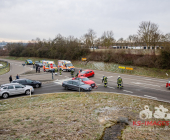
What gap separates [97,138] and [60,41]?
183 ft

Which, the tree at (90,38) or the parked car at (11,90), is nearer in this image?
the parked car at (11,90)

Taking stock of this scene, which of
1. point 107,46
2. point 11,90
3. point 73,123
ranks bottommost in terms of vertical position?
point 73,123

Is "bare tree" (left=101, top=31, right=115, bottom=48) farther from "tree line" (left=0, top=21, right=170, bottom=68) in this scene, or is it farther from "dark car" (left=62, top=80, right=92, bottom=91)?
"dark car" (left=62, top=80, right=92, bottom=91)

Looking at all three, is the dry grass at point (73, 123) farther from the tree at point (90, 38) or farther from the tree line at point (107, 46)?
the tree at point (90, 38)

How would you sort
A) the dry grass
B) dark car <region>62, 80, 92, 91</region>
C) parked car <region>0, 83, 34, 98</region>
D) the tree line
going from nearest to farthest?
1. the dry grass
2. parked car <region>0, 83, 34, 98</region>
3. dark car <region>62, 80, 92, 91</region>
4. the tree line

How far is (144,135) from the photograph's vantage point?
21.7ft

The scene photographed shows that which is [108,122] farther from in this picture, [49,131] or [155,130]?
[49,131]

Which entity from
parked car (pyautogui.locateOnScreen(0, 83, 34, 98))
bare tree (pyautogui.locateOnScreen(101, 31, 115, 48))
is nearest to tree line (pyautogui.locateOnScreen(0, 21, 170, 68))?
bare tree (pyautogui.locateOnScreen(101, 31, 115, 48))

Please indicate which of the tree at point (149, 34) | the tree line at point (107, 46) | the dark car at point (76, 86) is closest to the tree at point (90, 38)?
the tree line at point (107, 46)

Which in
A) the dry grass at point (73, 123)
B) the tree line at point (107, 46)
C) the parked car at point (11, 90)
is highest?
the tree line at point (107, 46)

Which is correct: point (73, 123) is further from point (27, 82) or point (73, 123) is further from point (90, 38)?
point (90, 38)

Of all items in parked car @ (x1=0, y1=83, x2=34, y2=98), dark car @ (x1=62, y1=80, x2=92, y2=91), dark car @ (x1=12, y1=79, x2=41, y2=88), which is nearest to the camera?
parked car @ (x1=0, y1=83, x2=34, y2=98)

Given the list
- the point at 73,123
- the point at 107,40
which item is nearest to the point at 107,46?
the point at 107,40

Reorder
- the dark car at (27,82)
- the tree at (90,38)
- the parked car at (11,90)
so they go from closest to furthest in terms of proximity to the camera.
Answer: the parked car at (11,90), the dark car at (27,82), the tree at (90,38)
